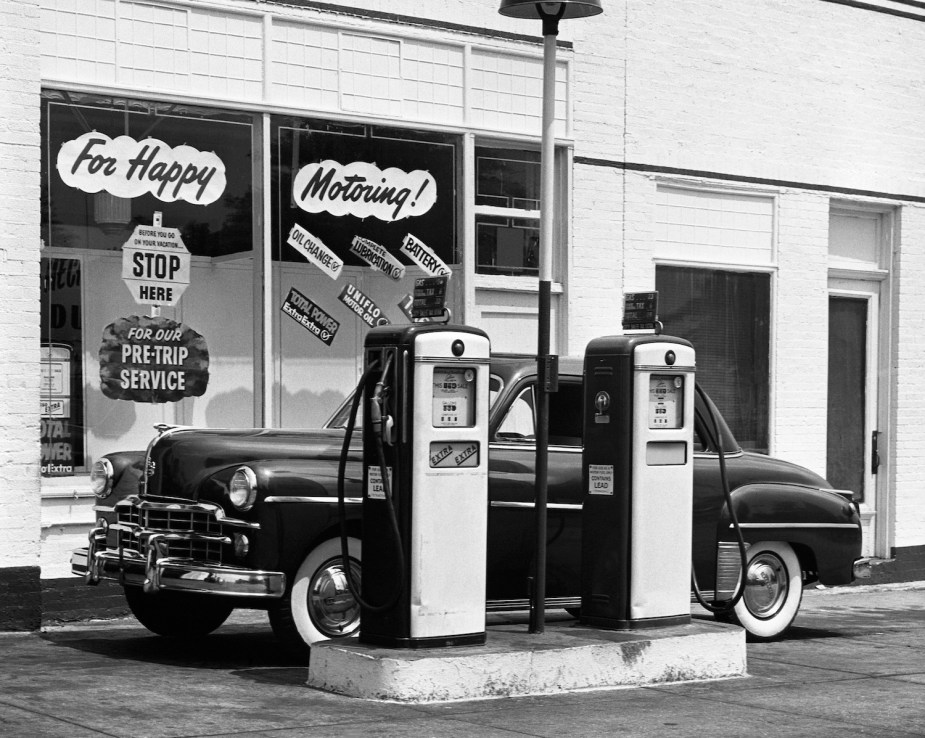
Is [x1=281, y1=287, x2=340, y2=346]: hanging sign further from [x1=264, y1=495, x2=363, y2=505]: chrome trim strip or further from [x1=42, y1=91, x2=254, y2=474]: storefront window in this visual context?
[x1=264, y1=495, x2=363, y2=505]: chrome trim strip

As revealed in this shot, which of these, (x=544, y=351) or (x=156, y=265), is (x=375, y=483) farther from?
(x=156, y=265)

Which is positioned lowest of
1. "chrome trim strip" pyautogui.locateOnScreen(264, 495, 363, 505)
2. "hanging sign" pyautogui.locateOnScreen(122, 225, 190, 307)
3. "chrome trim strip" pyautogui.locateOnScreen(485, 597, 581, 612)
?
"chrome trim strip" pyautogui.locateOnScreen(485, 597, 581, 612)

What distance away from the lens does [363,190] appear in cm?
1196

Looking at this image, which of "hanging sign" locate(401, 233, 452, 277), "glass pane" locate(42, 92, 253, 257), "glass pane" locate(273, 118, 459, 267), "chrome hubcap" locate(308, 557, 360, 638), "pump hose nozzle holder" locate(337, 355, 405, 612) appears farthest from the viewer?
"hanging sign" locate(401, 233, 452, 277)

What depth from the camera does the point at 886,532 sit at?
15102 millimetres

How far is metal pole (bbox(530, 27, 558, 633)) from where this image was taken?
8.34m

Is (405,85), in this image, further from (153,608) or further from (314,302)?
(153,608)

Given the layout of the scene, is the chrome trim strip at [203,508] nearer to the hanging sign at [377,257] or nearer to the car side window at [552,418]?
the car side window at [552,418]

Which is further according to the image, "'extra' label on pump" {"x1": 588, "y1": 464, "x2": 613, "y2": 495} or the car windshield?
the car windshield

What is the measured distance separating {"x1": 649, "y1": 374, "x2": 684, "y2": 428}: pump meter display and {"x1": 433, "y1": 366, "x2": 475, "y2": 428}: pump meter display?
51.6 inches

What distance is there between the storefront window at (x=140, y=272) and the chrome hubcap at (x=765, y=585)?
3.90 metres

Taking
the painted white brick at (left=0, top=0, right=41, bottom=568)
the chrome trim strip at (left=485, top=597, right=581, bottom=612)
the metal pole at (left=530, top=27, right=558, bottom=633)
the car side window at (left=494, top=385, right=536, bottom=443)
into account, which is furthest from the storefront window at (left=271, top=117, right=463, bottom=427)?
the metal pole at (left=530, top=27, right=558, bottom=633)

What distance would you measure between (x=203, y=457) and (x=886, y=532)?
28.4 ft

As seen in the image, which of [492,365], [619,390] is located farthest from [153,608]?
[619,390]
